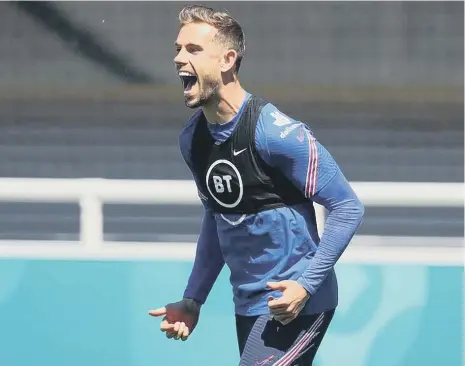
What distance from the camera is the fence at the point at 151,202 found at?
3422mm

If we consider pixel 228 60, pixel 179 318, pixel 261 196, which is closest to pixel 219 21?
pixel 228 60

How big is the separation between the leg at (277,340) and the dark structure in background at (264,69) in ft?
27.1

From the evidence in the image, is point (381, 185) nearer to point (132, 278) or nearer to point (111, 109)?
point (132, 278)

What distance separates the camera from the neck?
226cm

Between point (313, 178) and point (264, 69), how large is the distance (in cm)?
913

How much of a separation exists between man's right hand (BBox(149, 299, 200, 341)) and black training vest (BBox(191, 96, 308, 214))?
310 millimetres

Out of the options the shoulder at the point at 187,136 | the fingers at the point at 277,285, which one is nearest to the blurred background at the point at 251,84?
the shoulder at the point at 187,136

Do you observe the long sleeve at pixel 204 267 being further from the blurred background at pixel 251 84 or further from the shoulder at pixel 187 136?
the blurred background at pixel 251 84

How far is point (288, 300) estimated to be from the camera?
213cm

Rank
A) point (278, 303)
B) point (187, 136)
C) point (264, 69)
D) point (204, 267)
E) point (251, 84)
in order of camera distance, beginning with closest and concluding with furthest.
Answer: point (278, 303), point (187, 136), point (204, 267), point (251, 84), point (264, 69)

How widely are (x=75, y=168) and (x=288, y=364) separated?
309 inches

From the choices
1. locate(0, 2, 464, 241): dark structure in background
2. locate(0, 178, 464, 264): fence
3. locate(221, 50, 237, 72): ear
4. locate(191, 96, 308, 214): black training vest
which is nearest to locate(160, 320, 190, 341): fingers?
locate(191, 96, 308, 214): black training vest

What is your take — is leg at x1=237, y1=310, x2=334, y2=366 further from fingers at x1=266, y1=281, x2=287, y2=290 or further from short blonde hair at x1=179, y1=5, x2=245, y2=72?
short blonde hair at x1=179, y1=5, x2=245, y2=72

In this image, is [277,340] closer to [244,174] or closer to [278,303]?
[278,303]
